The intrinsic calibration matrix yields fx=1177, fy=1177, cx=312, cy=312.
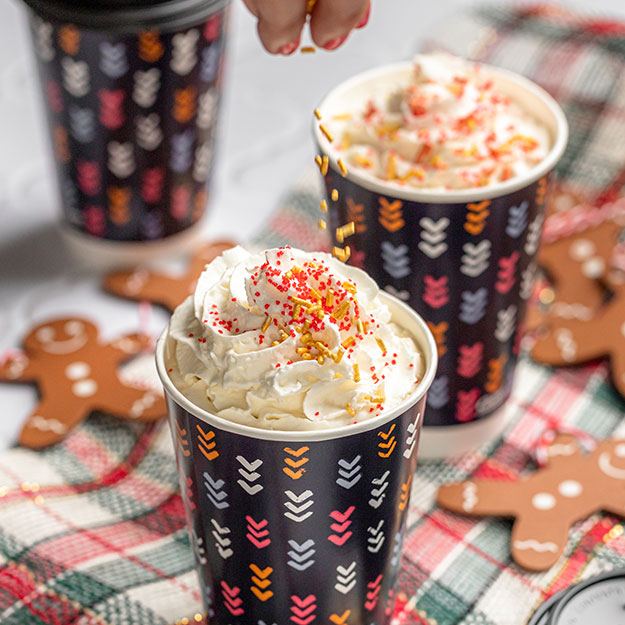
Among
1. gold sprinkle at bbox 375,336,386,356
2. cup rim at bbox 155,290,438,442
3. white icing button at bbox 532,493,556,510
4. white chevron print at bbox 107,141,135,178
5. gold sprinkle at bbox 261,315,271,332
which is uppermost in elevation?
gold sprinkle at bbox 261,315,271,332

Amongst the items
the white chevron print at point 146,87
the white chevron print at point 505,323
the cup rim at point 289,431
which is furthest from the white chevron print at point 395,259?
the white chevron print at point 146,87

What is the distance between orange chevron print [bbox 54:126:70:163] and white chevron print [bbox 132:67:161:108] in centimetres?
11

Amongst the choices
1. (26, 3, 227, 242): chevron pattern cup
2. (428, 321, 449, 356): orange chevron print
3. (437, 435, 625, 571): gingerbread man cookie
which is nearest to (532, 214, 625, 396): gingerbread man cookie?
(437, 435, 625, 571): gingerbread man cookie

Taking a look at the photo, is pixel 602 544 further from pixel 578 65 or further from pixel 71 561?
pixel 578 65

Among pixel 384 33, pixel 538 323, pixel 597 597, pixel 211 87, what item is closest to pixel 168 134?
pixel 211 87

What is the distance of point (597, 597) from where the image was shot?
932mm

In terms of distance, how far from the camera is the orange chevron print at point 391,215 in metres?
1.02

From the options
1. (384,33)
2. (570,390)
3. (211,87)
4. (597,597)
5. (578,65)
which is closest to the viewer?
(597,597)

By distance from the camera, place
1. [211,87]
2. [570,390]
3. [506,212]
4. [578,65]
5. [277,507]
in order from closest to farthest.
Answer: [277,507] < [506,212] < [570,390] < [211,87] < [578,65]

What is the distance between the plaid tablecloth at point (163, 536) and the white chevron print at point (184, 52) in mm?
404

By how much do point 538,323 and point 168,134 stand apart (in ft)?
1.59

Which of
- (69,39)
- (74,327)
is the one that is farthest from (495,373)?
(69,39)

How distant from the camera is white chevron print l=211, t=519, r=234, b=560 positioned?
859mm

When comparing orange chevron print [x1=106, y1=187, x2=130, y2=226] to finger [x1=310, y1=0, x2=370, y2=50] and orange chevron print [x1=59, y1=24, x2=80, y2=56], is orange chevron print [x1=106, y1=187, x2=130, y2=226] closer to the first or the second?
orange chevron print [x1=59, y1=24, x2=80, y2=56]
